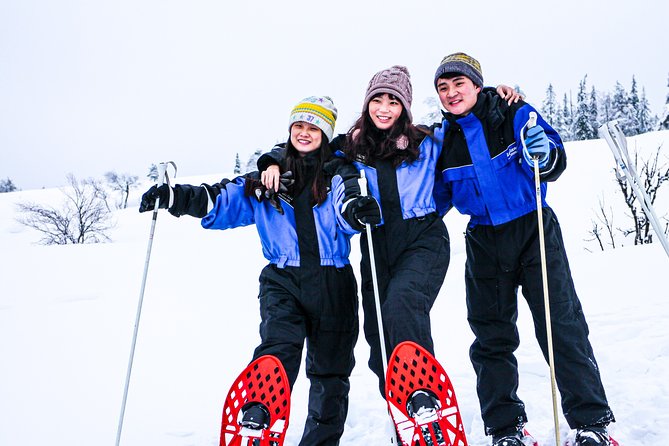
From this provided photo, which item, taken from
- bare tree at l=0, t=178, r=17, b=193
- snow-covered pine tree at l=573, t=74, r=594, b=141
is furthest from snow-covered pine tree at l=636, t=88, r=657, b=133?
bare tree at l=0, t=178, r=17, b=193

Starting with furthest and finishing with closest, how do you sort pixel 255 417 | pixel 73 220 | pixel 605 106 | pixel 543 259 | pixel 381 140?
pixel 605 106, pixel 73 220, pixel 381 140, pixel 543 259, pixel 255 417

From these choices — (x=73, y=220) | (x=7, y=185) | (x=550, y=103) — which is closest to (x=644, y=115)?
(x=550, y=103)

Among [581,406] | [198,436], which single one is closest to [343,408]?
[198,436]

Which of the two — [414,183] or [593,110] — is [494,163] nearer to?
[414,183]

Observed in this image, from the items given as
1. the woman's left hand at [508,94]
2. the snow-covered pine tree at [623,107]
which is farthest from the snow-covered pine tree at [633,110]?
the woman's left hand at [508,94]

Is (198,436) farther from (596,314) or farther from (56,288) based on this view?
(56,288)

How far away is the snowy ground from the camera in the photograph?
11.6 feet

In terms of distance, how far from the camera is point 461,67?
10.1ft

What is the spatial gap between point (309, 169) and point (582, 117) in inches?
1876

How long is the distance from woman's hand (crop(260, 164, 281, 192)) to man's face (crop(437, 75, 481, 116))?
1.20m

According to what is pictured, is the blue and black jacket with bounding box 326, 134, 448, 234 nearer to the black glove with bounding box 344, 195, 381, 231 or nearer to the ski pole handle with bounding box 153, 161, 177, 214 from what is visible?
the black glove with bounding box 344, 195, 381, 231

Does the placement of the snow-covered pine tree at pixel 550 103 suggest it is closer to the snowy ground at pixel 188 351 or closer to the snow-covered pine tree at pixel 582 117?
the snow-covered pine tree at pixel 582 117

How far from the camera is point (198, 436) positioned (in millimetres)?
3508

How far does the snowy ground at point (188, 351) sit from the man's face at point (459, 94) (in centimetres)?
213
